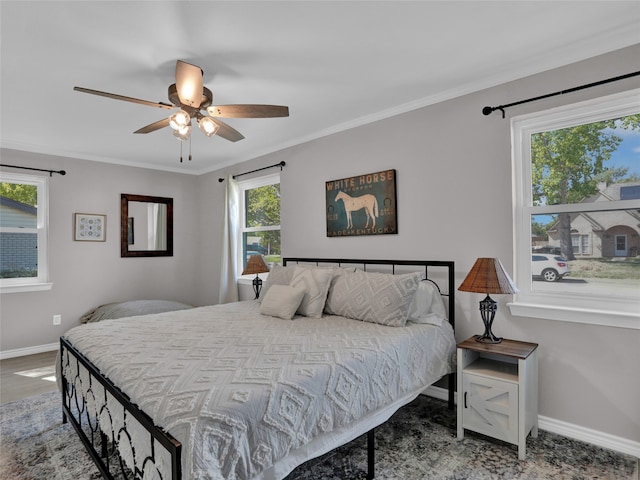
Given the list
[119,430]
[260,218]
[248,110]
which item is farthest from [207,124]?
[260,218]

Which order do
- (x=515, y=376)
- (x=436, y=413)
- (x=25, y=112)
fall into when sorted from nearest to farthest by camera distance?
(x=515, y=376)
(x=436, y=413)
(x=25, y=112)

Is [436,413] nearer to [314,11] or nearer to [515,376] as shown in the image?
[515,376]

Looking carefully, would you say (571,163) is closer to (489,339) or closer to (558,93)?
(558,93)

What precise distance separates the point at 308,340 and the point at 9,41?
2493mm

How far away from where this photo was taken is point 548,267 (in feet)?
8.35

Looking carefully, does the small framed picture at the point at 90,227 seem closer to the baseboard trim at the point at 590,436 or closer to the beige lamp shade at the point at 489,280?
the beige lamp shade at the point at 489,280

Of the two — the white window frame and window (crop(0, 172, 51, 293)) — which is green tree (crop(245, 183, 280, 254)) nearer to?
the white window frame

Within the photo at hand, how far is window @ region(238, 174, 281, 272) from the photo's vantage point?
4.60 meters

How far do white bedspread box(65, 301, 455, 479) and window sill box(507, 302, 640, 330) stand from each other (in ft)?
1.71

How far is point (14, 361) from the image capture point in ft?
13.3

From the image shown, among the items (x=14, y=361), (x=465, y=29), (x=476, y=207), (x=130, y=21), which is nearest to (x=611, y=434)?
(x=476, y=207)

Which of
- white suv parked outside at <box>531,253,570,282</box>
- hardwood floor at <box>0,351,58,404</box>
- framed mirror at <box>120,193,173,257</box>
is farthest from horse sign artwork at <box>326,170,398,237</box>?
hardwood floor at <box>0,351,58,404</box>

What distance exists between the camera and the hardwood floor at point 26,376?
10.5ft

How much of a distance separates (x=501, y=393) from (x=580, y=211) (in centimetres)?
131
